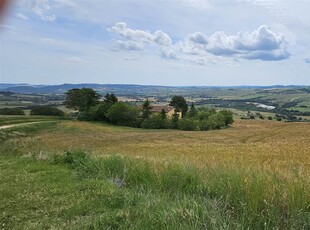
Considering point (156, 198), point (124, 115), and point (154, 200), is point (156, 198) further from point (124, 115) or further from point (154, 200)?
point (124, 115)

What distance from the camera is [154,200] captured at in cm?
632

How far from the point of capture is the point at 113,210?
21.0ft

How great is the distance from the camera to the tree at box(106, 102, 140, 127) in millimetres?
93812

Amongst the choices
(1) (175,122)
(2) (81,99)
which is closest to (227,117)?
(1) (175,122)

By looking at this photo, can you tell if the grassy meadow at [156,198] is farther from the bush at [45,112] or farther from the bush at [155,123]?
the bush at [45,112]

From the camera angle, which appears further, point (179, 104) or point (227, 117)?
point (179, 104)

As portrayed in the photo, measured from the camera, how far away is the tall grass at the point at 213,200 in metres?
5.06

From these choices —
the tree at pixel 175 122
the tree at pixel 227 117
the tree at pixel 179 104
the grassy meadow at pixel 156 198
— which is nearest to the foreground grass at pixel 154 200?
the grassy meadow at pixel 156 198

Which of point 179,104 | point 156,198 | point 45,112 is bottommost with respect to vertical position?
point 45,112

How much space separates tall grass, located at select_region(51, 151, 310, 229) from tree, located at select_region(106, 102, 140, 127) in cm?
8539

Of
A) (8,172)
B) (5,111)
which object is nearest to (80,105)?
(5,111)

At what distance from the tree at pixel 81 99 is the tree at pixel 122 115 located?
10.3 metres

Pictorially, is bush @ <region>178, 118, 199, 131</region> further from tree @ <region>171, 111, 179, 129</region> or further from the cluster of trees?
tree @ <region>171, 111, 179, 129</region>

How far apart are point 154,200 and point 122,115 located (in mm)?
88306
